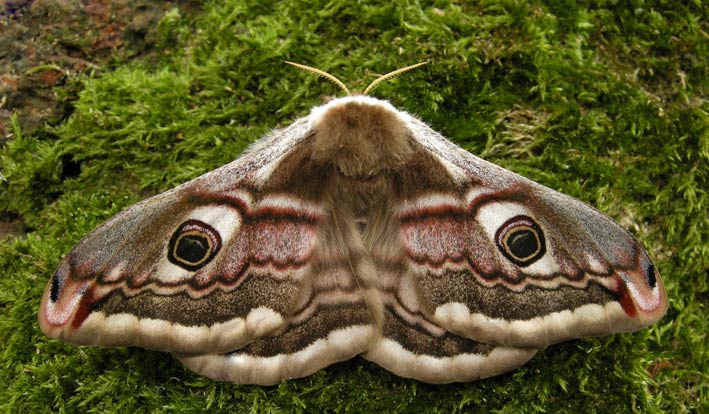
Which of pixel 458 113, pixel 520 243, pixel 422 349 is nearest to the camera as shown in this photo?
pixel 520 243

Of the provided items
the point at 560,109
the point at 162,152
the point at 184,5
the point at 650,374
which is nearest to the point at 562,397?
the point at 650,374

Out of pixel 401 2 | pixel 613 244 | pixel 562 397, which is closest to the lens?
pixel 613 244

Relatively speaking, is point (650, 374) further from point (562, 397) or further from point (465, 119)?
point (465, 119)

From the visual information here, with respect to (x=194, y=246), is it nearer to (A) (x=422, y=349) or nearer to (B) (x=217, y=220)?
(B) (x=217, y=220)

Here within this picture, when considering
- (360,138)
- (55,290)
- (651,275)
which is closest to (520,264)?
(651,275)

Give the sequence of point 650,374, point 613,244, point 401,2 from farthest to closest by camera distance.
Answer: point 401,2 < point 650,374 < point 613,244

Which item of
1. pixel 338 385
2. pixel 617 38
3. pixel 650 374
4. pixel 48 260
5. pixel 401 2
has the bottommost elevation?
pixel 650 374

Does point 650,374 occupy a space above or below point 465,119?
below
